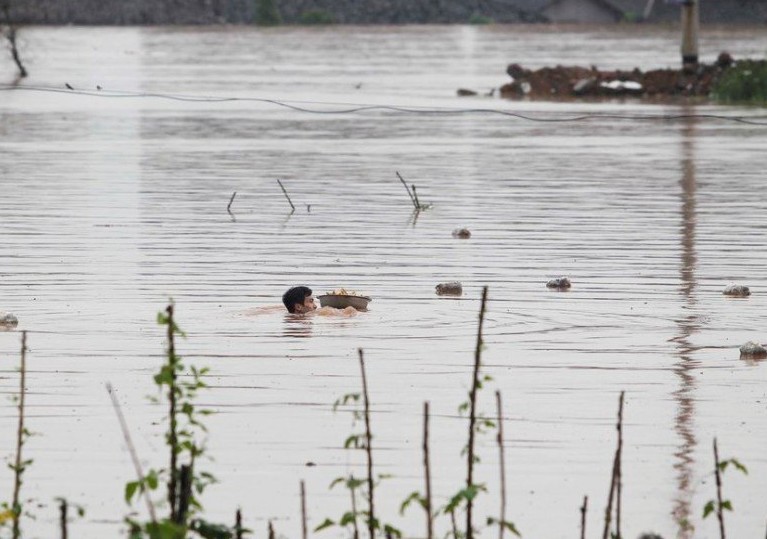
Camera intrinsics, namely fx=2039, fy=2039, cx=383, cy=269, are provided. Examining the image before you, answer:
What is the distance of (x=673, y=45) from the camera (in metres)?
86.0

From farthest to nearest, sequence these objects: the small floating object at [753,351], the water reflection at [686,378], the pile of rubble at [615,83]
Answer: the pile of rubble at [615,83] → the small floating object at [753,351] → the water reflection at [686,378]

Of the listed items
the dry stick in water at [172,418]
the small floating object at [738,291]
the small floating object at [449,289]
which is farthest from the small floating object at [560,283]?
the dry stick in water at [172,418]

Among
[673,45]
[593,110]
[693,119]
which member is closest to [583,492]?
[693,119]

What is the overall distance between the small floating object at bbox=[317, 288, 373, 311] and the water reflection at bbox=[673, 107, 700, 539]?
1916 millimetres

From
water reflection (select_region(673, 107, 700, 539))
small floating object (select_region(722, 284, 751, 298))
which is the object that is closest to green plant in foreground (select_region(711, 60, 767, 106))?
water reflection (select_region(673, 107, 700, 539))

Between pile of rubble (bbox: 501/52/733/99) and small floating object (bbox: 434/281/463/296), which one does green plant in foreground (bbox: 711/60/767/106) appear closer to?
pile of rubble (bbox: 501/52/733/99)

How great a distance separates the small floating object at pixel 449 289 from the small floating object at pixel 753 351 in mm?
2772

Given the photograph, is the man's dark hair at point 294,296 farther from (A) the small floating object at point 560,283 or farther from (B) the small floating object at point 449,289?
(A) the small floating object at point 560,283

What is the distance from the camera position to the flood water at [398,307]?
322 inches

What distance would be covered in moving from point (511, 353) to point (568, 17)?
461ft

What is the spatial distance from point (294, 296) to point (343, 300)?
0.30 meters

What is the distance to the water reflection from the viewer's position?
7.71 meters

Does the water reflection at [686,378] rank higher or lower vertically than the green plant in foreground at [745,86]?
lower

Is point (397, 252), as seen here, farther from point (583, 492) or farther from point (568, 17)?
point (568, 17)
